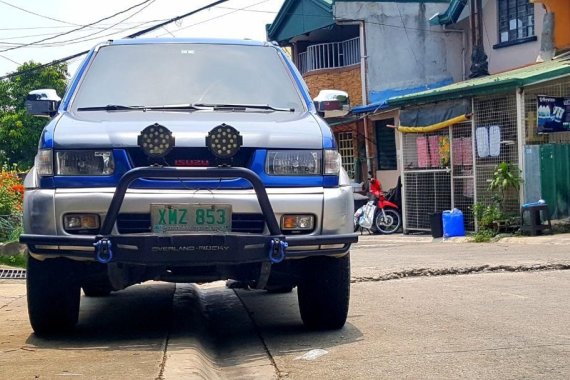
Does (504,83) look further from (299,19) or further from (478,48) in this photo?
(299,19)

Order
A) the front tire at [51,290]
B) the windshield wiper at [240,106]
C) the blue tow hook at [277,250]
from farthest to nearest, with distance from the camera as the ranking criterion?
the windshield wiper at [240,106] → the front tire at [51,290] → the blue tow hook at [277,250]

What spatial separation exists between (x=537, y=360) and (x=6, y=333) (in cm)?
363

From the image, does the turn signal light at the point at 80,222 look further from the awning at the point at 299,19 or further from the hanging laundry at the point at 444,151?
the awning at the point at 299,19

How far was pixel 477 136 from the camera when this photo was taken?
1634 cm

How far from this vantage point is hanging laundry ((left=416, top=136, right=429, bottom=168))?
18.3 metres

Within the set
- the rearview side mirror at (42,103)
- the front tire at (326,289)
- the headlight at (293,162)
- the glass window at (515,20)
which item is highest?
the glass window at (515,20)

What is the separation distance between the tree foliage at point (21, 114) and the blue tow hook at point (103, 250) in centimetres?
3310

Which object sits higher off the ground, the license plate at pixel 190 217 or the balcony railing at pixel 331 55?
the balcony railing at pixel 331 55

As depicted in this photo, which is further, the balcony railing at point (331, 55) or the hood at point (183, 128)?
the balcony railing at point (331, 55)

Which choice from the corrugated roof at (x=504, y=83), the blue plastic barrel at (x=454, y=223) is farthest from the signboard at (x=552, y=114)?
the blue plastic barrel at (x=454, y=223)

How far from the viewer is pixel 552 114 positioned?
50.1ft

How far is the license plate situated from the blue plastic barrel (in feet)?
38.2

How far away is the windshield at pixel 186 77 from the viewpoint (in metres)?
6.32

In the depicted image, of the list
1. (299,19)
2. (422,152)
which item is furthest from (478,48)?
(299,19)
